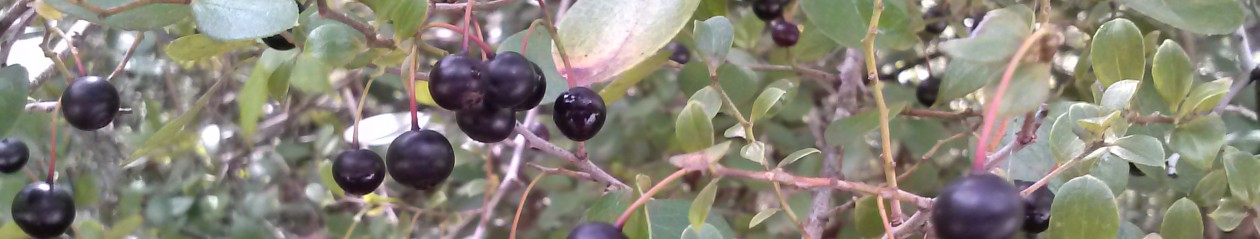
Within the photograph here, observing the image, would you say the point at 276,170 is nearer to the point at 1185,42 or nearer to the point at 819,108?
the point at 819,108

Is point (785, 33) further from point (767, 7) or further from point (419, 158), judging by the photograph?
point (419, 158)

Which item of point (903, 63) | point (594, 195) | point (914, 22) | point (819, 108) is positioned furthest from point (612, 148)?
point (914, 22)

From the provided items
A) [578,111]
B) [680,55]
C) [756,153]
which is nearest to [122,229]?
[680,55]

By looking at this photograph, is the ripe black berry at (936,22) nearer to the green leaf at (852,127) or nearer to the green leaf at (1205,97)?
the green leaf at (852,127)

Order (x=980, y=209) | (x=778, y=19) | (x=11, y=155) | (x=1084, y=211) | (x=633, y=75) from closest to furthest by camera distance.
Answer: (x=980, y=209) → (x=1084, y=211) → (x=633, y=75) → (x=11, y=155) → (x=778, y=19)

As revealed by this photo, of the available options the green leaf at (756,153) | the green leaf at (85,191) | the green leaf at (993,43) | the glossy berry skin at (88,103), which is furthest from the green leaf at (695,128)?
the green leaf at (85,191)

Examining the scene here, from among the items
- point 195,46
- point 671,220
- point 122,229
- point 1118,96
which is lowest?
point 122,229
